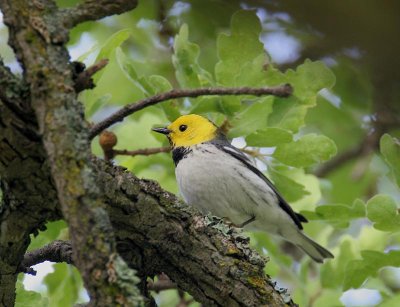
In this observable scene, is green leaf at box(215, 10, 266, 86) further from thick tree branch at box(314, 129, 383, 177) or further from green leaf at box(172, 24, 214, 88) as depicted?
thick tree branch at box(314, 129, 383, 177)

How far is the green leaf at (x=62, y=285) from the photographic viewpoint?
365 cm

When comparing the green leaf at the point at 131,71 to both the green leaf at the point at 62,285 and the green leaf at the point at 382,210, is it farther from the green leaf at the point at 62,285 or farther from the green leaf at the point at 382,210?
the green leaf at the point at 382,210

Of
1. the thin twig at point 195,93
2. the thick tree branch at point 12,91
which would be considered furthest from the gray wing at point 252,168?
the thick tree branch at point 12,91

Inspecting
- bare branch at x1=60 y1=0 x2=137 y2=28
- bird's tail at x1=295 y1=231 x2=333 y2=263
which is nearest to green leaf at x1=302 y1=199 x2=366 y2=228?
bird's tail at x1=295 y1=231 x2=333 y2=263

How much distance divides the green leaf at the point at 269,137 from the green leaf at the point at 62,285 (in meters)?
1.25

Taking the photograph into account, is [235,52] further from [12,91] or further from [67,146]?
[67,146]

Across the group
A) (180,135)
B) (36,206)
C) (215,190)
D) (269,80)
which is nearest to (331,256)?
(215,190)

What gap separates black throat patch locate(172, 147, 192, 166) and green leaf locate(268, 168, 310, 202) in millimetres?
1154

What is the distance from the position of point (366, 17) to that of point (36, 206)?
1.51m

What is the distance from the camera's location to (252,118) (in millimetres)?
3395

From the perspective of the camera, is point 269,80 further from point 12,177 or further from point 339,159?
Result: point 339,159

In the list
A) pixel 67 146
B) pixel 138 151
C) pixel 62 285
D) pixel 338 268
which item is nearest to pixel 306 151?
pixel 138 151

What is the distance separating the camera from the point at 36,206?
206cm

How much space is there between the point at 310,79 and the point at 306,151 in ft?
1.21
